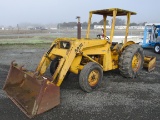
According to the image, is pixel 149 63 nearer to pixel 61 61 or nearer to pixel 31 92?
pixel 61 61

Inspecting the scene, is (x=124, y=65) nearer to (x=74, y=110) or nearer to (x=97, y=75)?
(x=97, y=75)

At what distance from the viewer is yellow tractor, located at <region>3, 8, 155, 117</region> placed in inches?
188

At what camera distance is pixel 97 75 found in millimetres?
6340

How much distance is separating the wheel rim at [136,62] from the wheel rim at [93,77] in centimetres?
199

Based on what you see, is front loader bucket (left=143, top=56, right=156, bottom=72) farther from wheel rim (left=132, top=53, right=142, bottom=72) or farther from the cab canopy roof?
the cab canopy roof

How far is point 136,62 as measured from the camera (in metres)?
7.91

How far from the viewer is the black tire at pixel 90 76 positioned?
5.86 metres

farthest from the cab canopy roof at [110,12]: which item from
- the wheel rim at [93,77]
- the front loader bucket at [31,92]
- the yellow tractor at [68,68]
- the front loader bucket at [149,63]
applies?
the front loader bucket at [31,92]

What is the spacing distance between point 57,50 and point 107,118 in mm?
2487

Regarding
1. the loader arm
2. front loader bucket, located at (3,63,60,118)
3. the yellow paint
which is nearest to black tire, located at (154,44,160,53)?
the yellow paint

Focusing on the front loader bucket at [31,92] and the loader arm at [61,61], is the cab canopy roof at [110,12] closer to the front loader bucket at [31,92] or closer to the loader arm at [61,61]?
the loader arm at [61,61]

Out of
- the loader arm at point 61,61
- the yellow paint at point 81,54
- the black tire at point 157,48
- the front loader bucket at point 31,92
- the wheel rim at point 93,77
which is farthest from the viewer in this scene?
the black tire at point 157,48

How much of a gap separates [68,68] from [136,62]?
126 inches

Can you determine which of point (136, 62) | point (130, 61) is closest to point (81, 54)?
point (130, 61)
